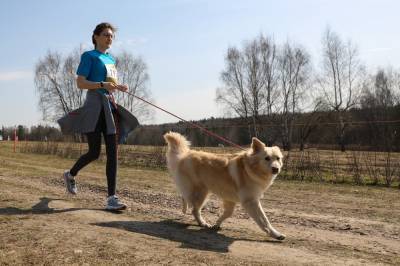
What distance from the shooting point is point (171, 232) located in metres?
5.16

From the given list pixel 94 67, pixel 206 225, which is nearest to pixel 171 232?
pixel 206 225

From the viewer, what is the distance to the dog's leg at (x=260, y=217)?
5.06 metres

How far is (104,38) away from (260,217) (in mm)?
3097

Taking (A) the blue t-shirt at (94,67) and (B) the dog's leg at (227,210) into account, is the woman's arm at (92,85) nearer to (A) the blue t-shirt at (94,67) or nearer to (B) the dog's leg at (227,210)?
(A) the blue t-shirt at (94,67)

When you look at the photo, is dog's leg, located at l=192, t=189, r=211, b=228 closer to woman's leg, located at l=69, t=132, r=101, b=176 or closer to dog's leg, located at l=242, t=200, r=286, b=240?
dog's leg, located at l=242, t=200, r=286, b=240

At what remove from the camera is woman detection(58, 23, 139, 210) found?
A: 5793mm

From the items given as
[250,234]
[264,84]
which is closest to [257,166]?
[250,234]

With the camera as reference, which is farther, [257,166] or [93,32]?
[93,32]

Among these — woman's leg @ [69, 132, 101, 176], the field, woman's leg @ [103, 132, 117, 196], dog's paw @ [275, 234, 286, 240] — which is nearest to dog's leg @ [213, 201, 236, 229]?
the field

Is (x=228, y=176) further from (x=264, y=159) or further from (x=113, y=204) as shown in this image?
(x=113, y=204)

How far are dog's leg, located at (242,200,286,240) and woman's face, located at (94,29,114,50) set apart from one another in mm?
2800

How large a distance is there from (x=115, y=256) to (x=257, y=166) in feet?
7.18

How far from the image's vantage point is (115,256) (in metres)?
3.91

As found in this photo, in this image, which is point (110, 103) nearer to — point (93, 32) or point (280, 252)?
point (93, 32)
